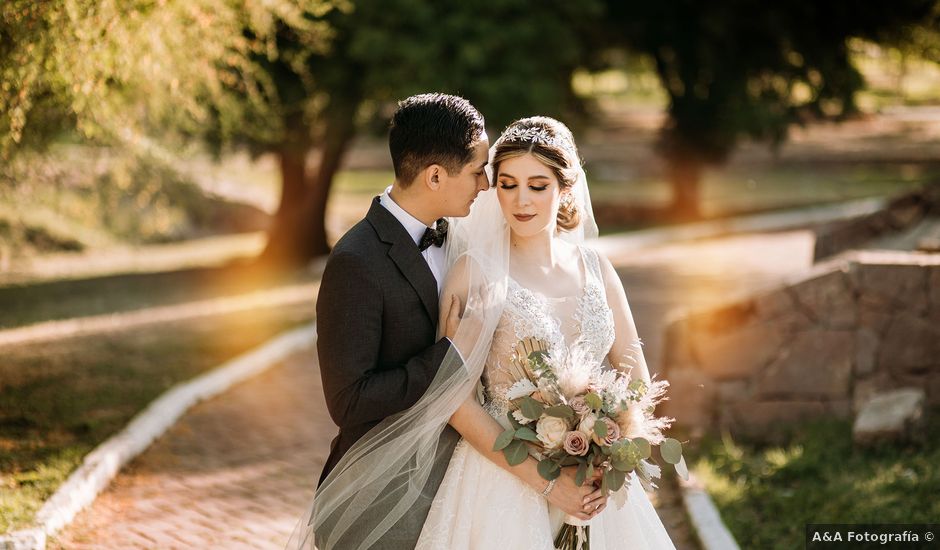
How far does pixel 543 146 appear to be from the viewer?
12.7ft

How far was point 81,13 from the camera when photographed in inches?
280

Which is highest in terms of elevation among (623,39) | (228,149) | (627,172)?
(623,39)

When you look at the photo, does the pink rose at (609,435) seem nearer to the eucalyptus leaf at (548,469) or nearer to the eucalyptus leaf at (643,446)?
the eucalyptus leaf at (643,446)

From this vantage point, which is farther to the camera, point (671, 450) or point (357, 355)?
point (671, 450)

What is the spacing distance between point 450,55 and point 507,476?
13.9 meters

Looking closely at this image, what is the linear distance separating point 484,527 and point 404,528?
295 mm

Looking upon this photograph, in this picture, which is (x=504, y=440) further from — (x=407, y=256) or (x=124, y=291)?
(x=124, y=291)

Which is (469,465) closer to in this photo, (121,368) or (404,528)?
(404,528)

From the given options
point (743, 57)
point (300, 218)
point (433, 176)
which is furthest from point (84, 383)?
point (743, 57)

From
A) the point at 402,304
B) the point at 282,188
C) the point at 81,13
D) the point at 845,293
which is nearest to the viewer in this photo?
the point at 402,304

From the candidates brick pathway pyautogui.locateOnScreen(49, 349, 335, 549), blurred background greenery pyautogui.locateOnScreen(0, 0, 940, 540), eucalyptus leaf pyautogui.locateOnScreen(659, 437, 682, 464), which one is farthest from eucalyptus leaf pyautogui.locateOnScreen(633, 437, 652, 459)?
brick pathway pyautogui.locateOnScreen(49, 349, 335, 549)

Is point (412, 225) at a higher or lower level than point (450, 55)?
lower

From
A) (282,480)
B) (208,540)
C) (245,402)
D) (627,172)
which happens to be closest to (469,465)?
(208,540)

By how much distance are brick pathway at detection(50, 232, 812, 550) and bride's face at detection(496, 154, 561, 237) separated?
320cm
